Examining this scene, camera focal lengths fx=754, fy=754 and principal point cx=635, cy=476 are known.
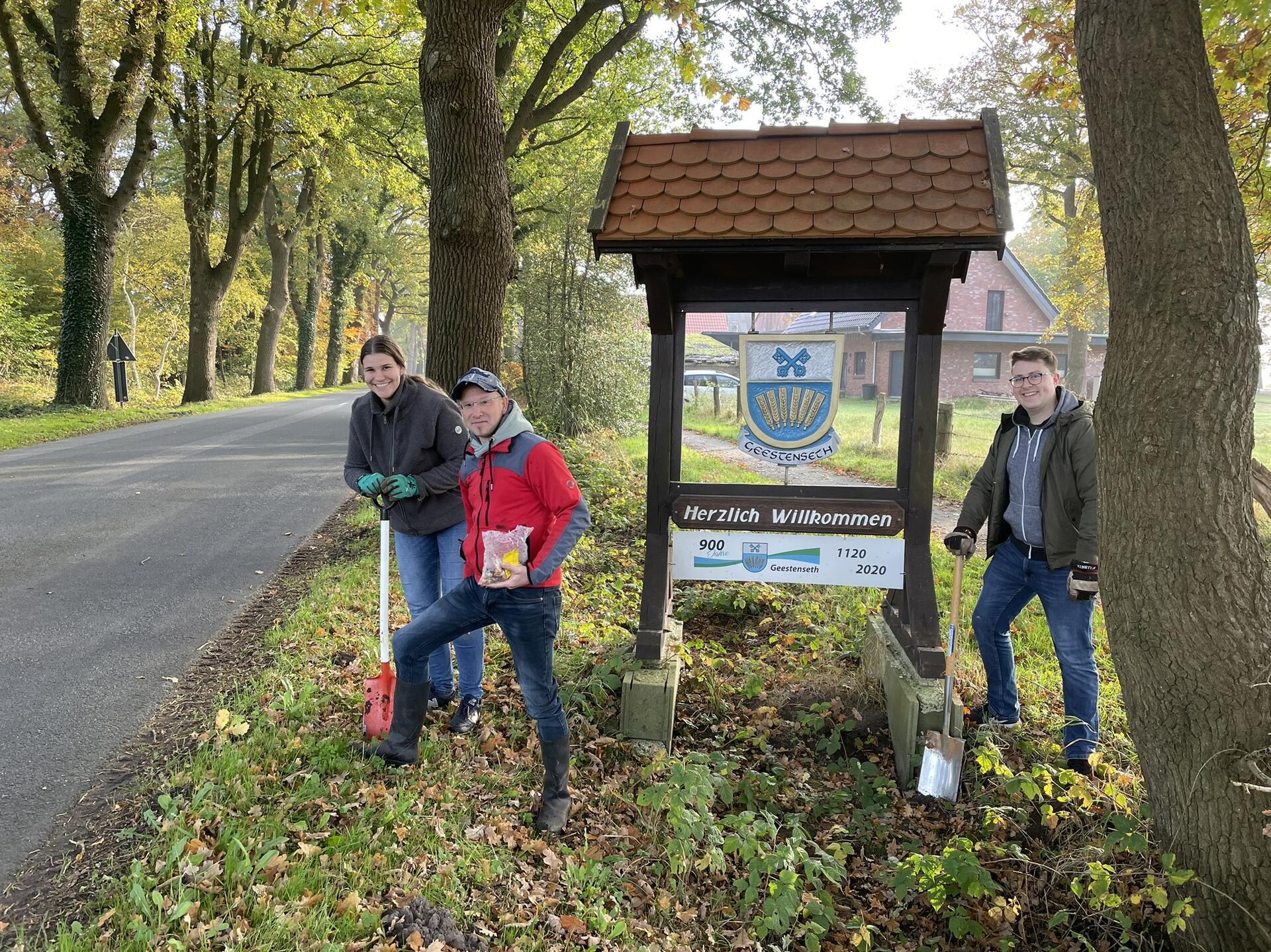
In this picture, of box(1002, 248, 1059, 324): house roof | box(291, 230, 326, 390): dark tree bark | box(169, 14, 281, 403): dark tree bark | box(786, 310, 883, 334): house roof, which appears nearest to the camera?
box(786, 310, 883, 334): house roof

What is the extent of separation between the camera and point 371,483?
12.5 feet

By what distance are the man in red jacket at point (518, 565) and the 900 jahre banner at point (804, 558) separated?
148cm

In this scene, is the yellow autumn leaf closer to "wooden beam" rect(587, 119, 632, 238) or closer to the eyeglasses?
"wooden beam" rect(587, 119, 632, 238)

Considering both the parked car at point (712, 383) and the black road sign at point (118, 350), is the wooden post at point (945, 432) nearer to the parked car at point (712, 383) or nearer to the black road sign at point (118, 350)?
the parked car at point (712, 383)

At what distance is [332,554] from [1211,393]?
21.7ft

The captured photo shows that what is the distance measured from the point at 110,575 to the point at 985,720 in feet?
21.0

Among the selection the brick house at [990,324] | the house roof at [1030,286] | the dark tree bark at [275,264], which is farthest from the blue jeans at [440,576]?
the house roof at [1030,286]

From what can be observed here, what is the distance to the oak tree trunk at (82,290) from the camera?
16188 mm

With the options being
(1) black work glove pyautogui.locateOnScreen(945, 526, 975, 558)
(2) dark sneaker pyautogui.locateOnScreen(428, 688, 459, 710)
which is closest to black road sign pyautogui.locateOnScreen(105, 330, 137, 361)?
(2) dark sneaker pyautogui.locateOnScreen(428, 688, 459, 710)

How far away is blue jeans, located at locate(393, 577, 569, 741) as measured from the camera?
10.8 ft

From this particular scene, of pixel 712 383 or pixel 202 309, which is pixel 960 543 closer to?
pixel 712 383

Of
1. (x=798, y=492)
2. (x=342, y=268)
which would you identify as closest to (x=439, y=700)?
(x=798, y=492)

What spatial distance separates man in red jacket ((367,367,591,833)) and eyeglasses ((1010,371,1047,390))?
239cm

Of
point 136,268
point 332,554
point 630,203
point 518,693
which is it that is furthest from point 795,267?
point 136,268
